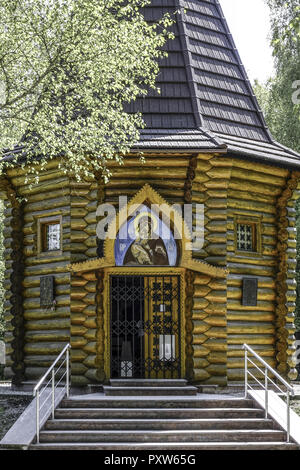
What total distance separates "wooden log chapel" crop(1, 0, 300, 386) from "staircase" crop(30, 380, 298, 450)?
1.26m

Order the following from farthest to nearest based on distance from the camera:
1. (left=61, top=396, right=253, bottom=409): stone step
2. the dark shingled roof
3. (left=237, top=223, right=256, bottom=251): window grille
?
1. (left=237, top=223, right=256, bottom=251): window grille
2. the dark shingled roof
3. (left=61, top=396, right=253, bottom=409): stone step

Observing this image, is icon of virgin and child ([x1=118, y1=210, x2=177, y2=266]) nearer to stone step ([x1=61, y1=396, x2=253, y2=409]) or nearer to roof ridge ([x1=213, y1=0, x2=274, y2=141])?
stone step ([x1=61, y1=396, x2=253, y2=409])

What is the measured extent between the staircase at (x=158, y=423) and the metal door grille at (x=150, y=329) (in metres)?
0.94

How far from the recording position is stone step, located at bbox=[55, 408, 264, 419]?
11.4 meters

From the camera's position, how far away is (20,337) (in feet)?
48.2

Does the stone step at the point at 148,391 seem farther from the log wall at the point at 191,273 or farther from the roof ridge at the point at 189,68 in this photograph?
the roof ridge at the point at 189,68

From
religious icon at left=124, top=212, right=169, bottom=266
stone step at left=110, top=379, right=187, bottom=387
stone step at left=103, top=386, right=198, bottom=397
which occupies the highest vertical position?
religious icon at left=124, top=212, right=169, bottom=266

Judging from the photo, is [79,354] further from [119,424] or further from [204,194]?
[204,194]

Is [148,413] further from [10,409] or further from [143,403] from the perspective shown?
[10,409]

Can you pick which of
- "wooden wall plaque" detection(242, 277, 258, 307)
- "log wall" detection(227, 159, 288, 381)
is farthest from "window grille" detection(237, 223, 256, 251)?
"wooden wall plaque" detection(242, 277, 258, 307)

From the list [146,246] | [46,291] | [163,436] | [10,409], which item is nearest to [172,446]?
[163,436]

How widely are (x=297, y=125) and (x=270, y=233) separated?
36.9ft

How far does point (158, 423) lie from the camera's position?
11.1 m

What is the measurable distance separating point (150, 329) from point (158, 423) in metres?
2.82
